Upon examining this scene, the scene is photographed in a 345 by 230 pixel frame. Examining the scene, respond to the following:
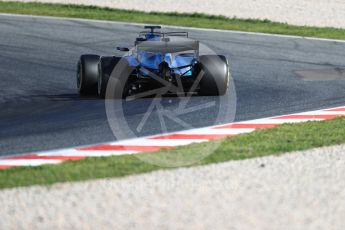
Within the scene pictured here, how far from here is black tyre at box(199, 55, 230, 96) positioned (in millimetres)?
16688

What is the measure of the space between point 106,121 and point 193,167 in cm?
330

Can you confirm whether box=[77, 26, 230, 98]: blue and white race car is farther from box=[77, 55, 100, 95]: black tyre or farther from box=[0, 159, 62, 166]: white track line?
box=[0, 159, 62, 166]: white track line

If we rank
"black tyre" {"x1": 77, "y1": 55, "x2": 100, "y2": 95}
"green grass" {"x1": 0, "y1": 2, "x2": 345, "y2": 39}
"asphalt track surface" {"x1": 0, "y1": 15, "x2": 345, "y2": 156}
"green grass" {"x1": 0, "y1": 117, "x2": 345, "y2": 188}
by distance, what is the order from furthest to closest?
"green grass" {"x1": 0, "y1": 2, "x2": 345, "y2": 39}
"black tyre" {"x1": 77, "y1": 55, "x2": 100, "y2": 95}
"asphalt track surface" {"x1": 0, "y1": 15, "x2": 345, "y2": 156}
"green grass" {"x1": 0, "y1": 117, "x2": 345, "y2": 188}

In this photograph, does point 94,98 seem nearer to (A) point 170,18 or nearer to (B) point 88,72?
(B) point 88,72

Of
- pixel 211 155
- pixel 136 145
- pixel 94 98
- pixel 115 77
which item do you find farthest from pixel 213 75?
pixel 211 155

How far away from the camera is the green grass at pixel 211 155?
11445 mm

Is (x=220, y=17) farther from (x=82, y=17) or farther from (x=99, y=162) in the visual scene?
(x=99, y=162)

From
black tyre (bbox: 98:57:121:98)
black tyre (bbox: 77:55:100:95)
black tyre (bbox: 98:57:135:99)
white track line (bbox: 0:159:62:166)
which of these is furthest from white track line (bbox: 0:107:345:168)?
black tyre (bbox: 77:55:100:95)

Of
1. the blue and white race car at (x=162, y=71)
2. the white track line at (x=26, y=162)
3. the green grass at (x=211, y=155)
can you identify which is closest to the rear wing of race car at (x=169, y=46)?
the blue and white race car at (x=162, y=71)

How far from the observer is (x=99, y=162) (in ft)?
39.8

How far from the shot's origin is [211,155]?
41.3ft

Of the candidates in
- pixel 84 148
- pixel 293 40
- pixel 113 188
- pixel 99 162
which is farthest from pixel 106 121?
pixel 293 40

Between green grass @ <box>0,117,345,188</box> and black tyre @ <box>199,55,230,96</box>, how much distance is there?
2264 mm

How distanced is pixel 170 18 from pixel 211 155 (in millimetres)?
15803
